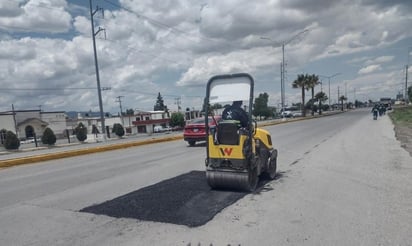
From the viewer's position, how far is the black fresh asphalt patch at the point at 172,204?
17.2 feet

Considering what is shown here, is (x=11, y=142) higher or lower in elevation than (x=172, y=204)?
lower

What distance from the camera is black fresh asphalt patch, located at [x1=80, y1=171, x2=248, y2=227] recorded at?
17.2ft

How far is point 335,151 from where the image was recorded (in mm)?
12281

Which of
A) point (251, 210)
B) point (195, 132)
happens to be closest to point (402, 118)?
point (195, 132)

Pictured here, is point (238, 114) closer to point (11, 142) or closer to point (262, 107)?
point (11, 142)

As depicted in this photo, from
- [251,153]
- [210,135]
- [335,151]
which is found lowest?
[335,151]

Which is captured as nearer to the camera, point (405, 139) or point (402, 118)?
point (405, 139)

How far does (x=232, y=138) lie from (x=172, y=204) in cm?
177

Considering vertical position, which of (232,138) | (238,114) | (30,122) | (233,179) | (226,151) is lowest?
(233,179)

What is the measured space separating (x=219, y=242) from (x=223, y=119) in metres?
3.00

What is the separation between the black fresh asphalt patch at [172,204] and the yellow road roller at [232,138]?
1.26 feet

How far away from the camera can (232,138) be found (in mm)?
6367

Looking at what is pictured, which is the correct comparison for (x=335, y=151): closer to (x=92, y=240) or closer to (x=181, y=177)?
(x=181, y=177)

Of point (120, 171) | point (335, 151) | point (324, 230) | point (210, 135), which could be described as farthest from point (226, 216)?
point (335, 151)
